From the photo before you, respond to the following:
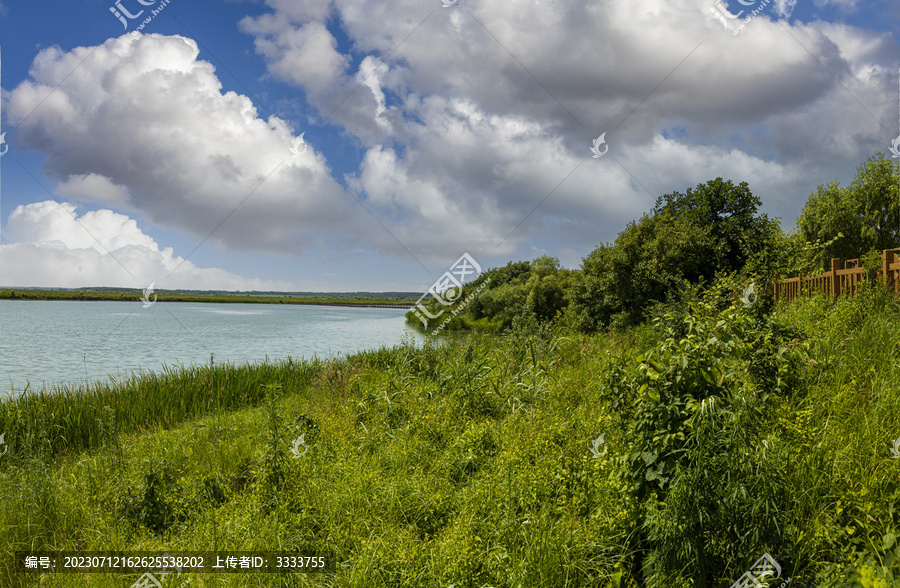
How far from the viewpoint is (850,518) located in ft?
10.4

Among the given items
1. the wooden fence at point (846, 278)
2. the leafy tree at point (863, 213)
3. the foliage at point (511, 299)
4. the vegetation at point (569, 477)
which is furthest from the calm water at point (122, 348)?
the leafy tree at point (863, 213)

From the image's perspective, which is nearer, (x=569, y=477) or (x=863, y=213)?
(x=569, y=477)

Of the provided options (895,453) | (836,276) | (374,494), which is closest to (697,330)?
(895,453)

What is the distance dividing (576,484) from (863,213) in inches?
1675

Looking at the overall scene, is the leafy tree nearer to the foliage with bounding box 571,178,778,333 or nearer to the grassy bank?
the foliage with bounding box 571,178,778,333

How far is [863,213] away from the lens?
3338cm

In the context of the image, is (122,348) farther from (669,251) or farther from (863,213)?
(863,213)

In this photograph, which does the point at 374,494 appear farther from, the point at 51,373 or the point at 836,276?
the point at 51,373

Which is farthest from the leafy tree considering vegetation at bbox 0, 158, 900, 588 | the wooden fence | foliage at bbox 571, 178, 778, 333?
vegetation at bbox 0, 158, 900, 588

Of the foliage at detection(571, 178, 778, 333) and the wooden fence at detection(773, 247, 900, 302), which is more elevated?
the foliage at detection(571, 178, 778, 333)

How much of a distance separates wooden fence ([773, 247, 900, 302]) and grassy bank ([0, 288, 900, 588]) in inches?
111

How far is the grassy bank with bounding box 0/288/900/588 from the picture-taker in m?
2.90

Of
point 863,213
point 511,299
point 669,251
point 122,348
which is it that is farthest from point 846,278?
point 863,213

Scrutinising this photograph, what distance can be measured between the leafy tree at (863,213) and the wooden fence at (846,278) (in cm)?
2576
